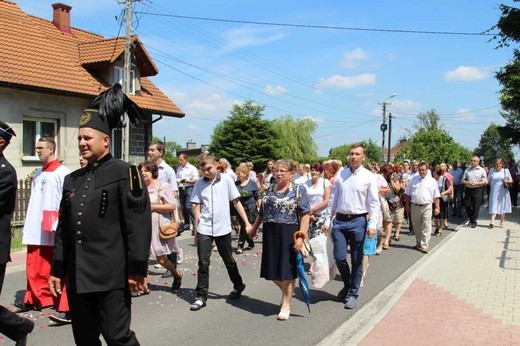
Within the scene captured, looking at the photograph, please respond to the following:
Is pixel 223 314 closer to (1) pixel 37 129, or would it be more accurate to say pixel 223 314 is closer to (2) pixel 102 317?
(2) pixel 102 317

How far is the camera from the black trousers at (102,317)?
347 centimetres

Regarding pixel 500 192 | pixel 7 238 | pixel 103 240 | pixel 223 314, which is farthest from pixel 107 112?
pixel 500 192

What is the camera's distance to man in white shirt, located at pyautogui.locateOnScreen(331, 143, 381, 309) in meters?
6.83

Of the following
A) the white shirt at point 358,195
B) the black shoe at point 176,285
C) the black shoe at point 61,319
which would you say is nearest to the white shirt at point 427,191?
the white shirt at point 358,195

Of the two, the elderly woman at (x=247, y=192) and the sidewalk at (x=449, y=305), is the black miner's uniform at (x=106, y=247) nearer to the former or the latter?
the sidewalk at (x=449, y=305)

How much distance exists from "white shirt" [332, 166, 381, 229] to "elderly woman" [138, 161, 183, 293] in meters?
2.28

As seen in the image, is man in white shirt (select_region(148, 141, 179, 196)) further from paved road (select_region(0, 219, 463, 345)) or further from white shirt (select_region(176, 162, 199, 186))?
white shirt (select_region(176, 162, 199, 186))

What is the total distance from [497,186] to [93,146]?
14205 mm

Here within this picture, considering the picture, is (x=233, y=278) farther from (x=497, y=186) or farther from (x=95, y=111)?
(x=497, y=186)

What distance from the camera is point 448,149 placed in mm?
42562

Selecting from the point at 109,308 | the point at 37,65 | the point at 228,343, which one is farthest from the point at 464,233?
the point at 37,65

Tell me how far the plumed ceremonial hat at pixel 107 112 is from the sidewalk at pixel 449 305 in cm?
313

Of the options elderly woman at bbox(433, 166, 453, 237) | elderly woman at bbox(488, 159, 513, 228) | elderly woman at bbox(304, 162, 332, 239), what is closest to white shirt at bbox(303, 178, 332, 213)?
elderly woman at bbox(304, 162, 332, 239)

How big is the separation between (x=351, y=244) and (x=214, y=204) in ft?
5.96
